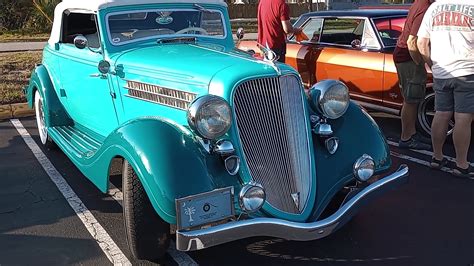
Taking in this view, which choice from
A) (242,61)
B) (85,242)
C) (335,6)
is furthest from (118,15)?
(335,6)

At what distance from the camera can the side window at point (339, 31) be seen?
6824 millimetres

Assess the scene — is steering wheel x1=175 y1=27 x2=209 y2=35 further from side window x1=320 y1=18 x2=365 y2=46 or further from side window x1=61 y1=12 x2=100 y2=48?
side window x1=320 y1=18 x2=365 y2=46

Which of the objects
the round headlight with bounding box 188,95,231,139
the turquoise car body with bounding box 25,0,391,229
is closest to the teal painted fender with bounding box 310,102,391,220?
the turquoise car body with bounding box 25,0,391,229

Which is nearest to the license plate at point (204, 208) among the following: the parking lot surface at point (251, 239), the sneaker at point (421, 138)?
the parking lot surface at point (251, 239)

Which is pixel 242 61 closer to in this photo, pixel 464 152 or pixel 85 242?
pixel 85 242

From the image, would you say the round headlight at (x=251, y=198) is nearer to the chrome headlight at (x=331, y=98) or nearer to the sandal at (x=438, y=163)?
the chrome headlight at (x=331, y=98)

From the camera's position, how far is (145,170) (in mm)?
2762

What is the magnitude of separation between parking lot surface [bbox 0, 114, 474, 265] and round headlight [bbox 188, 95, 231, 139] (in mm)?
911

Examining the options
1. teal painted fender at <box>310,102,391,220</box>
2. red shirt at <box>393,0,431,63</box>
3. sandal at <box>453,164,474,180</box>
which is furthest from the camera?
red shirt at <box>393,0,431,63</box>

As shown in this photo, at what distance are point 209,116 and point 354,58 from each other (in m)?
3.99

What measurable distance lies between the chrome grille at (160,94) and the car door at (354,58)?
133 inches

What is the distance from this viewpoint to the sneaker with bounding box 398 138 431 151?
543cm

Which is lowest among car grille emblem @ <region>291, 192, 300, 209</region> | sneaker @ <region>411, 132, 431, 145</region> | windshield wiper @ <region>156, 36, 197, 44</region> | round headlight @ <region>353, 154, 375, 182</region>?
sneaker @ <region>411, 132, 431, 145</region>

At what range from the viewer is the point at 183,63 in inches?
136
